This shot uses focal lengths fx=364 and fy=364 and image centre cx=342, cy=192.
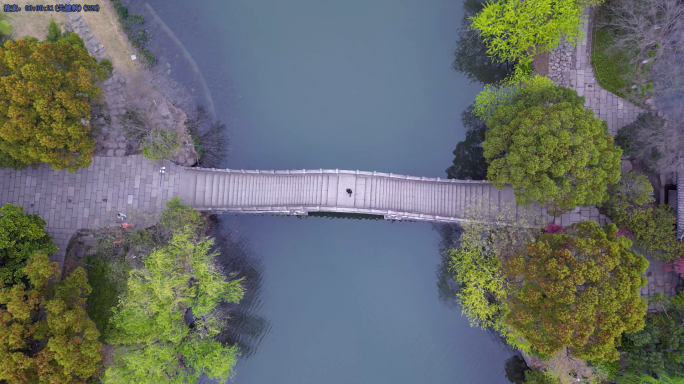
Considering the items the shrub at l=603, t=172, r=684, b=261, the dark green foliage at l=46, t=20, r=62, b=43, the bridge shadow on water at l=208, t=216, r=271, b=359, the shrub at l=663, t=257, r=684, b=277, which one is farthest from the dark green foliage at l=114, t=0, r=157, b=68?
the shrub at l=663, t=257, r=684, b=277

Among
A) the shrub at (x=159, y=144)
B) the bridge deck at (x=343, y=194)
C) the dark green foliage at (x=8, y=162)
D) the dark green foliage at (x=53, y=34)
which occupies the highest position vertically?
the dark green foliage at (x=53, y=34)

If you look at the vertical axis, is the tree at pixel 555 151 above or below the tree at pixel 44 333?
above

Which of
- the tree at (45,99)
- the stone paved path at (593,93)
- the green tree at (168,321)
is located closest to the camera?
the tree at (45,99)

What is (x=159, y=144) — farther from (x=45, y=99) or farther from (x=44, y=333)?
(x=44, y=333)

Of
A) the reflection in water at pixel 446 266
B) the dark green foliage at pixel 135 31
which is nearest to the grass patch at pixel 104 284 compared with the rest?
the dark green foliage at pixel 135 31

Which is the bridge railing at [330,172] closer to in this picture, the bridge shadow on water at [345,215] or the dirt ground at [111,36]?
the bridge shadow on water at [345,215]

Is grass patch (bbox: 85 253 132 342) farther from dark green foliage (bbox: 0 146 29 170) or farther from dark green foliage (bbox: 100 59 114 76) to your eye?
dark green foliage (bbox: 100 59 114 76)

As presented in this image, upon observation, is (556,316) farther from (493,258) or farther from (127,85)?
(127,85)
